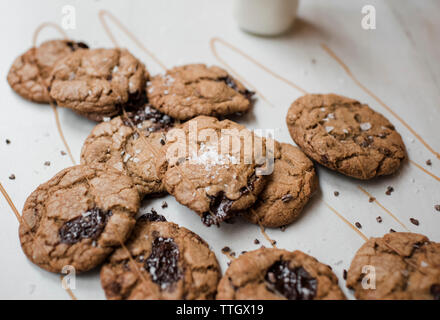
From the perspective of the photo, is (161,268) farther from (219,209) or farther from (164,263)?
(219,209)

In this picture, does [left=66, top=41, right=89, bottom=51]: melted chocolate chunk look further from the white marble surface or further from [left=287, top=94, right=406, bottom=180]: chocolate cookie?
[left=287, top=94, right=406, bottom=180]: chocolate cookie

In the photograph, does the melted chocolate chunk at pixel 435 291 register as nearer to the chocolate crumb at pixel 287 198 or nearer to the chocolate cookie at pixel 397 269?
the chocolate cookie at pixel 397 269

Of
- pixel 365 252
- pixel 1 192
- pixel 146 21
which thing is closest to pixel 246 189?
pixel 365 252

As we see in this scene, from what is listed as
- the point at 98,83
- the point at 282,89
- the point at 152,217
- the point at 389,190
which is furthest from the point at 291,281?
the point at 98,83

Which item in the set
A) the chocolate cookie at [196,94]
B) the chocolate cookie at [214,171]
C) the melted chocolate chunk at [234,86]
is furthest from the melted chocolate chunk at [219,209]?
the melted chocolate chunk at [234,86]

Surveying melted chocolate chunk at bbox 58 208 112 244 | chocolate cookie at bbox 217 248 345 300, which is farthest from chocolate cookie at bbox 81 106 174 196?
chocolate cookie at bbox 217 248 345 300

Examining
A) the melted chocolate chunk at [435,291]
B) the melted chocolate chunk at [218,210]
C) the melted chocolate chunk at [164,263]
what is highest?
the melted chocolate chunk at [218,210]
